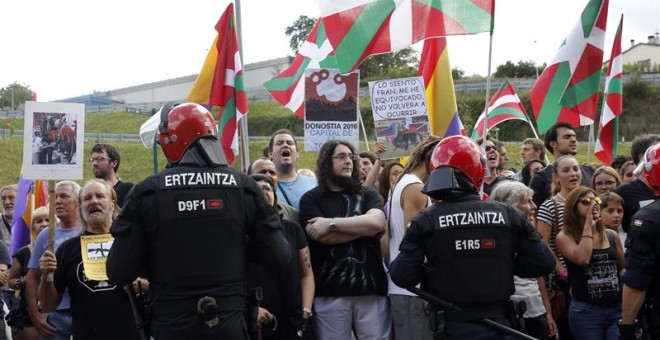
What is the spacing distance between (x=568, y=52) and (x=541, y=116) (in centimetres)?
85

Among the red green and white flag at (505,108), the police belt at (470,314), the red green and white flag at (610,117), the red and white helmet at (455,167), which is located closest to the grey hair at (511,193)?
the red and white helmet at (455,167)

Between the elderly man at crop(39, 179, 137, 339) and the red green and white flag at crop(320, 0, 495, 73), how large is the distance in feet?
9.15

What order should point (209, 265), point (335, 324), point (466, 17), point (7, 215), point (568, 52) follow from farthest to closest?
1. point (7, 215)
2. point (568, 52)
3. point (466, 17)
4. point (335, 324)
5. point (209, 265)

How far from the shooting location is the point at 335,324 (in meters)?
6.37

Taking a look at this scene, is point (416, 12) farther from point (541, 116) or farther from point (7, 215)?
point (7, 215)

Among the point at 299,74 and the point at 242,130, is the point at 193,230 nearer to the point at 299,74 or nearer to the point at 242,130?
the point at 242,130

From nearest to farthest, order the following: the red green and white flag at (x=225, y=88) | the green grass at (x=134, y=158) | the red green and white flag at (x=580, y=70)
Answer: the red green and white flag at (x=225, y=88), the red green and white flag at (x=580, y=70), the green grass at (x=134, y=158)

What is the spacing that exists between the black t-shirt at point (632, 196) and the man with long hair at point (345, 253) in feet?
8.42

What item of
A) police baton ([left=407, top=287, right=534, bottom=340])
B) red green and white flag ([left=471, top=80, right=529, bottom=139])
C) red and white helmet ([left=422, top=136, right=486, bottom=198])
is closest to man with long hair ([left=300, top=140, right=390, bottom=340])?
red and white helmet ([left=422, top=136, right=486, bottom=198])

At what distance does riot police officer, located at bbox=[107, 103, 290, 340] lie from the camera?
4.54 meters

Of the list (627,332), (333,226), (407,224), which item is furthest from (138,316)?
(627,332)

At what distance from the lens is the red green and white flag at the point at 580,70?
9.76 metres

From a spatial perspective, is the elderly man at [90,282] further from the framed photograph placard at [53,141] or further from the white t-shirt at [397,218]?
the white t-shirt at [397,218]

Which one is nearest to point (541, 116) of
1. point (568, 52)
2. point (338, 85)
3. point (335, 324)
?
point (568, 52)
